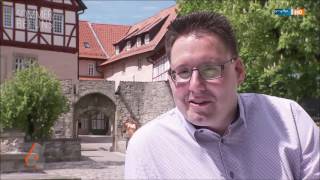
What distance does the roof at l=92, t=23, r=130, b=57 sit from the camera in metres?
46.2

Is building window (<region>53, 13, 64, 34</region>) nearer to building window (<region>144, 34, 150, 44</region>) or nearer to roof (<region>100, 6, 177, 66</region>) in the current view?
roof (<region>100, 6, 177, 66</region>)

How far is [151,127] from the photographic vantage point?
166cm

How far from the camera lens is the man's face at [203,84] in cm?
156

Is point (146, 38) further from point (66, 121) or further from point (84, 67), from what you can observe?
point (66, 121)

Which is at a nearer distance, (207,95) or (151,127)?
(207,95)

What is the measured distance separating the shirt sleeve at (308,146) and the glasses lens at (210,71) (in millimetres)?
303

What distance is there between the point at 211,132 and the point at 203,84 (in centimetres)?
15

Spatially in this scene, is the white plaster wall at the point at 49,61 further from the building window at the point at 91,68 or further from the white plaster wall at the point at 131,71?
the building window at the point at 91,68

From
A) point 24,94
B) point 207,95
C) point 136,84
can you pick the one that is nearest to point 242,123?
point 207,95

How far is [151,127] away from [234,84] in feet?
0.93

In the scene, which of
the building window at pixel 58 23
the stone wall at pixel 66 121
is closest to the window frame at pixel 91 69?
the building window at pixel 58 23

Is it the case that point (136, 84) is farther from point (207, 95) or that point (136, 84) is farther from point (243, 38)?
point (207, 95)

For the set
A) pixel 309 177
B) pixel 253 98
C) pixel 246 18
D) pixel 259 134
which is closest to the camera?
pixel 309 177

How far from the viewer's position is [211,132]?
159cm
